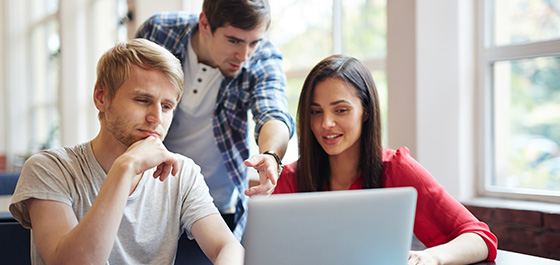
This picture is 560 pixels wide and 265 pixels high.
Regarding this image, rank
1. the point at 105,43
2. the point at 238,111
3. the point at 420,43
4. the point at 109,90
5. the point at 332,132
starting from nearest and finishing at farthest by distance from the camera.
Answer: the point at 109,90
the point at 332,132
the point at 238,111
the point at 420,43
the point at 105,43

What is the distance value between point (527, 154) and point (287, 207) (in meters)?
1.82

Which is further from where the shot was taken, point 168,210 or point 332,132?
point 332,132

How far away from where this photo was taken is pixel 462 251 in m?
1.35

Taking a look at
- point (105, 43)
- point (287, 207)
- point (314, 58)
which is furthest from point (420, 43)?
point (105, 43)

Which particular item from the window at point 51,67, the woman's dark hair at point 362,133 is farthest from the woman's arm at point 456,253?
the window at point 51,67

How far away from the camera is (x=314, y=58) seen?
332 cm

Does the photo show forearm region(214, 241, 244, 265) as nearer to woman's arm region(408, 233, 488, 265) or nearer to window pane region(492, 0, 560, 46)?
woman's arm region(408, 233, 488, 265)

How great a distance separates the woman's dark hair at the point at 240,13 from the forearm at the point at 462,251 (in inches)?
36.7

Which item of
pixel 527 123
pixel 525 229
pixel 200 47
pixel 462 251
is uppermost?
pixel 200 47

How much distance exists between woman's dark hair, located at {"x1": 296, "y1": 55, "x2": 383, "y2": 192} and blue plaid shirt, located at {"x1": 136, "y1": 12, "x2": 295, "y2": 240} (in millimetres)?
193

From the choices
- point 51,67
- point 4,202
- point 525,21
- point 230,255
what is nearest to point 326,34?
point 525,21

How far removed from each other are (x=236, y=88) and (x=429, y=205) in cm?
83

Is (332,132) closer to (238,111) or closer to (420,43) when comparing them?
A: (238,111)

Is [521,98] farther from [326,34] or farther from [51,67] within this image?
[51,67]
